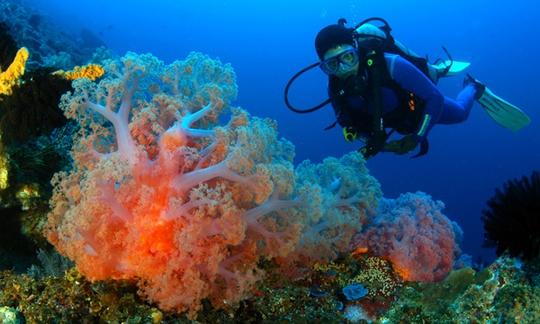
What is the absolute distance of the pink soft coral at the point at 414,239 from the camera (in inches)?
165

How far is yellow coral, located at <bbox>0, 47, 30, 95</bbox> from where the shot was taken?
4.01 m

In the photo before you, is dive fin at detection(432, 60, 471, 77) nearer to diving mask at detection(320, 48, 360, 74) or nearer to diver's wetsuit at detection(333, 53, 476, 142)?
diver's wetsuit at detection(333, 53, 476, 142)

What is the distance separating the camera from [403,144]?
5.67m

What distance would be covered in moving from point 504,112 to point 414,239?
5.22 m

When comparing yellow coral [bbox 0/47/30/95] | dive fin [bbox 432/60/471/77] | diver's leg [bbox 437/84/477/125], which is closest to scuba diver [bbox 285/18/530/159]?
diver's leg [bbox 437/84/477/125]

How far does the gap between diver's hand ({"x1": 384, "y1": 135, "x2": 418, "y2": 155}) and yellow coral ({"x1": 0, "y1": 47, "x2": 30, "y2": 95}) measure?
480 cm

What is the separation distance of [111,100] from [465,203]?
4918cm

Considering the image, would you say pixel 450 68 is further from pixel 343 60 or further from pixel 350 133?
pixel 343 60

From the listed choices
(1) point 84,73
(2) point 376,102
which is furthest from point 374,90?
(1) point 84,73

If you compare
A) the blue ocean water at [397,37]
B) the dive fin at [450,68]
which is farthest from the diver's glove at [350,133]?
the blue ocean water at [397,37]

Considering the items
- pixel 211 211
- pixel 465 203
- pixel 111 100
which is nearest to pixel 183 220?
pixel 211 211

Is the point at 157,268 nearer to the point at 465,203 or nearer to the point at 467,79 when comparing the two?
the point at 467,79

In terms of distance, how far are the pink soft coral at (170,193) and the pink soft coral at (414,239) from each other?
1457 mm

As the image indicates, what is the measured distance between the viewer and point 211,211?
306 centimetres
